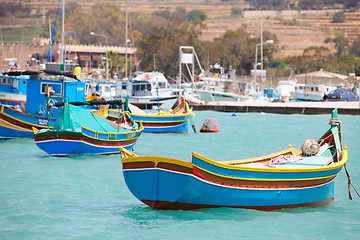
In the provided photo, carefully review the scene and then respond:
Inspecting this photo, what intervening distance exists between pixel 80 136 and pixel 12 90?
19.2m

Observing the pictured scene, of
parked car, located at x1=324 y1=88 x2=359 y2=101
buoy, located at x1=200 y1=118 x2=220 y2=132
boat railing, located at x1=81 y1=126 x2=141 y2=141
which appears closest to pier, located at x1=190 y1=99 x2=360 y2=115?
parked car, located at x1=324 y1=88 x2=359 y2=101

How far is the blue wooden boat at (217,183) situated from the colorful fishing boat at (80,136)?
891 centimetres

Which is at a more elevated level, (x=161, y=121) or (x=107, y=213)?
(x=161, y=121)

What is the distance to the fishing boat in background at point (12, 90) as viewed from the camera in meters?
41.2

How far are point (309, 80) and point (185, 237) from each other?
85.4 metres

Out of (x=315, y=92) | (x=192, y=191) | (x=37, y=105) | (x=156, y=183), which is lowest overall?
(x=192, y=191)

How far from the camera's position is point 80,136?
24750 millimetres

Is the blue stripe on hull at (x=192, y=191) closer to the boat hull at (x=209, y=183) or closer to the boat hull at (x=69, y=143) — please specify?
the boat hull at (x=209, y=183)

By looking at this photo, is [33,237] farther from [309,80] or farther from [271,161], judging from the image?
[309,80]

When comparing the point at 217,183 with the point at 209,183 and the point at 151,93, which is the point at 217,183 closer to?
the point at 209,183

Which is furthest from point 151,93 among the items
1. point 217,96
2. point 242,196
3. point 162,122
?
point 242,196

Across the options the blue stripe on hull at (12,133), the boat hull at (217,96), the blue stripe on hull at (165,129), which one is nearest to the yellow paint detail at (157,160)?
the blue stripe on hull at (12,133)

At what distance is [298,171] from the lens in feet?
51.0

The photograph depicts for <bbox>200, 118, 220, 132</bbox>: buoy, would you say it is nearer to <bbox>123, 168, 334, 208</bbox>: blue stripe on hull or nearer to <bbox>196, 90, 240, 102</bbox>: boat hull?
<bbox>123, 168, 334, 208</bbox>: blue stripe on hull
